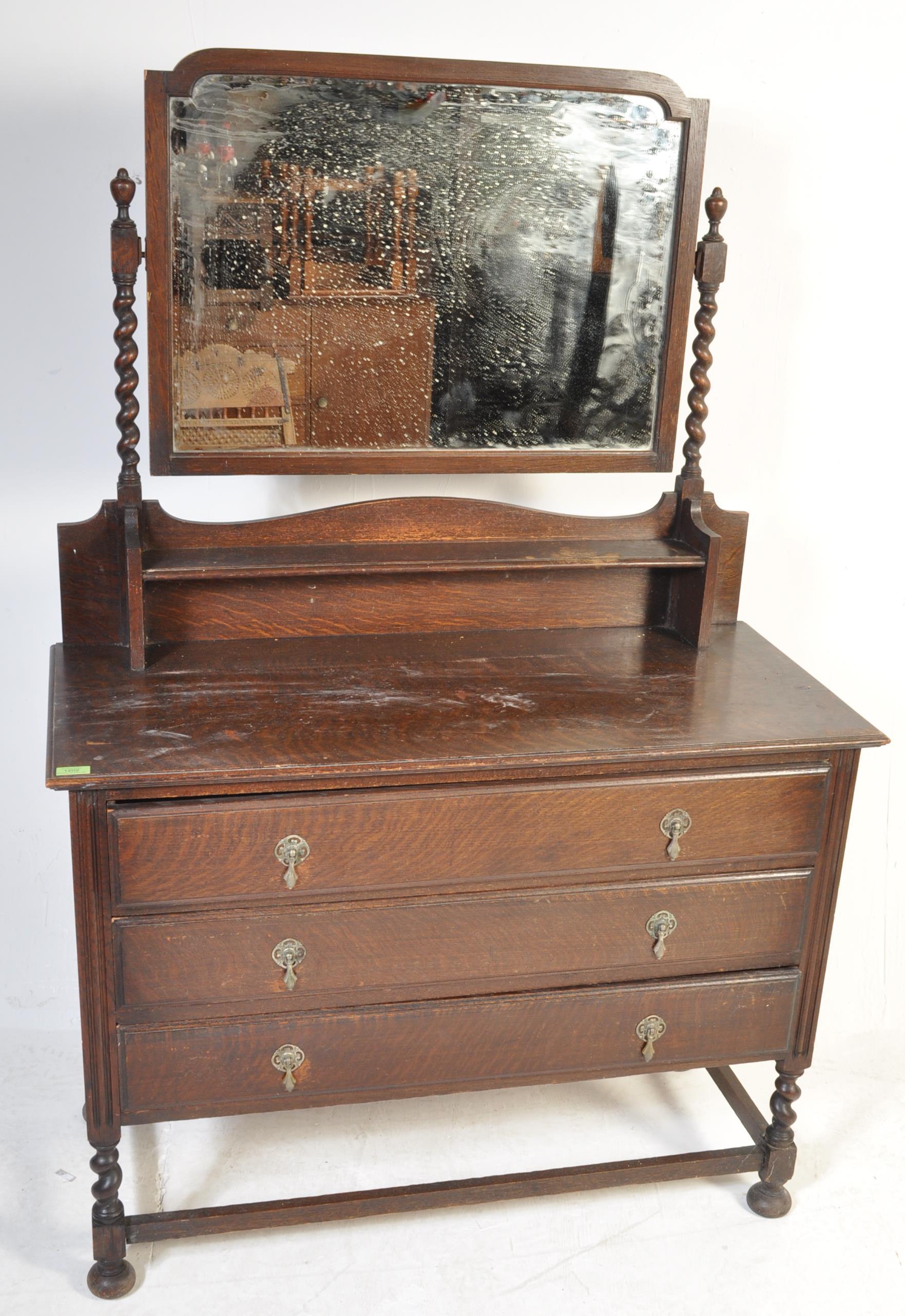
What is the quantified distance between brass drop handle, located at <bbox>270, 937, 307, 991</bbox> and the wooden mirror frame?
31.1 inches

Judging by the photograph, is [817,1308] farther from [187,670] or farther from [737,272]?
[737,272]

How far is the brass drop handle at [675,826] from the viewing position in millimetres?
2162

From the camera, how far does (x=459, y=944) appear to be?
216cm

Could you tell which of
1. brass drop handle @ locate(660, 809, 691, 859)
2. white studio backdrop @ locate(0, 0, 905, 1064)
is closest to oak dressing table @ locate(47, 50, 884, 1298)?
brass drop handle @ locate(660, 809, 691, 859)

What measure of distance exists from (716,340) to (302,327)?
864mm

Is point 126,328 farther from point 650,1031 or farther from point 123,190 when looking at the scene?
point 650,1031

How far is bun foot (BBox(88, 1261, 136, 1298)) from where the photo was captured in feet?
7.38

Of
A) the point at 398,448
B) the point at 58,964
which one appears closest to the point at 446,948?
the point at 398,448

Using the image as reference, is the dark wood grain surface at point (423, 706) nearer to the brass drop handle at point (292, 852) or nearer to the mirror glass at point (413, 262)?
the brass drop handle at point (292, 852)

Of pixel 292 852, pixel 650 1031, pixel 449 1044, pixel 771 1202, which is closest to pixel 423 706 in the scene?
pixel 292 852

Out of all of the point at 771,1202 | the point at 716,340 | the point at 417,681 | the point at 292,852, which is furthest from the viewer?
the point at 716,340

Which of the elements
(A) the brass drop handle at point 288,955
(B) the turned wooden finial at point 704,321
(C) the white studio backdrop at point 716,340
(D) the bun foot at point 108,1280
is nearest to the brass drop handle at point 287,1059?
(A) the brass drop handle at point 288,955

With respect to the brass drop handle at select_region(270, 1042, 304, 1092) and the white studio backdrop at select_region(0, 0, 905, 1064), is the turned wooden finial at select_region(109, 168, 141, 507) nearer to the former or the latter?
the white studio backdrop at select_region(0, 0, 905, 1064)

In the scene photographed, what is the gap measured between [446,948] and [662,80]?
1.47m
